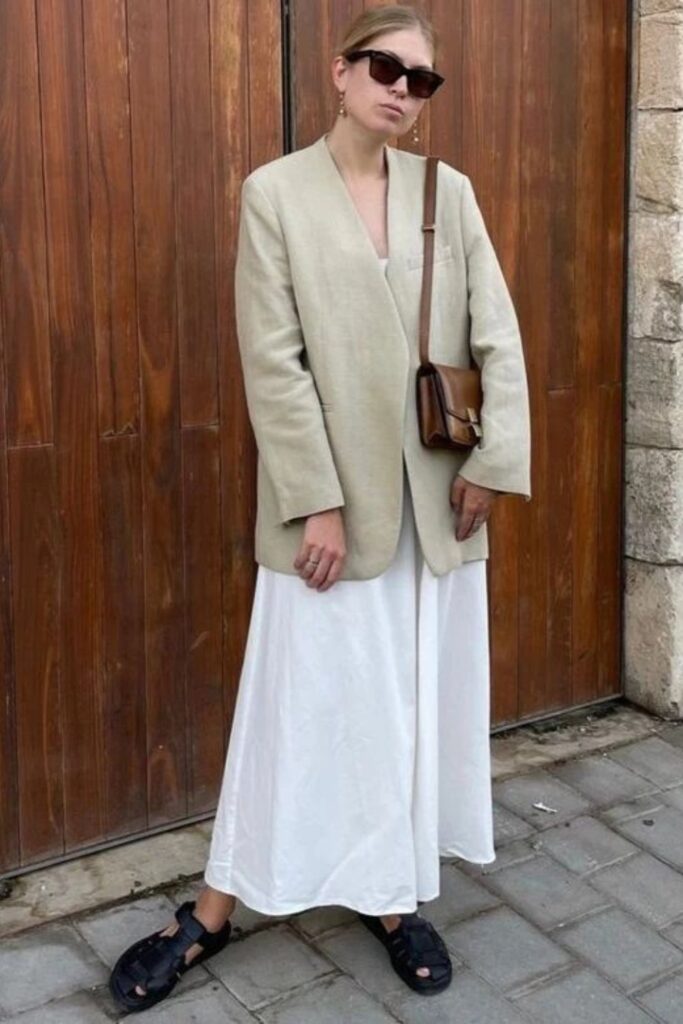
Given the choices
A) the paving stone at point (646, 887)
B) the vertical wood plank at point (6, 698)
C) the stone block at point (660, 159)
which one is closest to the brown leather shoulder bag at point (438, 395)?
the vertical wood plank at point (6, 698)

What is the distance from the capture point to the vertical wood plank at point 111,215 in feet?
10.7

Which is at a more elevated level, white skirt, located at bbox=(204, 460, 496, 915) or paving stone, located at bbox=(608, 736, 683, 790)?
white skirt, located at bbox=(204, 460, 496, 915)

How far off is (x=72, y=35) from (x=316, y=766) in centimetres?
177

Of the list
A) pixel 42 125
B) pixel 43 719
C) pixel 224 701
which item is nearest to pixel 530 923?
pixel 224 701

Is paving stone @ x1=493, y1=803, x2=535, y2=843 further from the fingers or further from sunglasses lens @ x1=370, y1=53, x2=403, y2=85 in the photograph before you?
sunglasses lens @ x1=370, y1=53, x2=403, y2=85

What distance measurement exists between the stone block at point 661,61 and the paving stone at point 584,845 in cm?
218

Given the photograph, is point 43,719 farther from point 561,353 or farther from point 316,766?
point 561,353

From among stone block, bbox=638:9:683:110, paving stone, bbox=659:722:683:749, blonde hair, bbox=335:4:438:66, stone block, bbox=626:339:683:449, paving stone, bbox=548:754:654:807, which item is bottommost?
paving stone, bbox=548:754:654:807

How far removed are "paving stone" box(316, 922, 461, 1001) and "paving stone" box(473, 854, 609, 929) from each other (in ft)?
0.97

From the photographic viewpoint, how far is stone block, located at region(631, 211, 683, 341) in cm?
430

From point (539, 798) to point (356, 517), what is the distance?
1.46 meters

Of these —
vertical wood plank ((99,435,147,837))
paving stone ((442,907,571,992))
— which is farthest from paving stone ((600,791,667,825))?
vertical wood plank ((99,435,147,837))

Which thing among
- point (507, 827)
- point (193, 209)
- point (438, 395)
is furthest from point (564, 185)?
point (507, 827)

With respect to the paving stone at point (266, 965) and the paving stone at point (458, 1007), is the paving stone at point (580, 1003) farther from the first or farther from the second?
the paving stone at point (266, 965)
